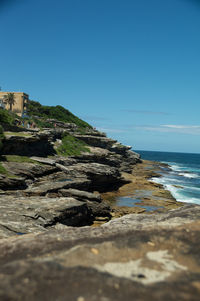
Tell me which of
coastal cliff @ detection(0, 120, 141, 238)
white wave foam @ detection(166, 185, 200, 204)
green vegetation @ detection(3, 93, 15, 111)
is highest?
green vegetation @ detection(3, 93, 15, 111)

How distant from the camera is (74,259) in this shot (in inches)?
163

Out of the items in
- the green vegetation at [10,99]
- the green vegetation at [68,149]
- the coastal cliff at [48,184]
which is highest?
the green vegetation at [10,99]

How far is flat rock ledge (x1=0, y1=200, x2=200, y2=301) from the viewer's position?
3303mm

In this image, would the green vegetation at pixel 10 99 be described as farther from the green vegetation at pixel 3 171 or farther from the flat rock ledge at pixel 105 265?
the flat rock ledge at pixel 105 265

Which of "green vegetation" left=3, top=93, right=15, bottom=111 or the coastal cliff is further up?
"green vegetation" left=3, top=93, right=15, bottom=111

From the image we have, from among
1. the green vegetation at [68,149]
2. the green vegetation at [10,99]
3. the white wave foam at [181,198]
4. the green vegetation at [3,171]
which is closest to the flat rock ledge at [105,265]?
the green vegetation at [3,171]

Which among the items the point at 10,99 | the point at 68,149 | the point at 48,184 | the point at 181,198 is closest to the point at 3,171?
the point at 48,184

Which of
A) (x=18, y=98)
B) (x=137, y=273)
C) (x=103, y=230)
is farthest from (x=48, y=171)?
(x=18, y=98)

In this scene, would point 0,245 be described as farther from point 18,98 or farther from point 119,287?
point 18,98

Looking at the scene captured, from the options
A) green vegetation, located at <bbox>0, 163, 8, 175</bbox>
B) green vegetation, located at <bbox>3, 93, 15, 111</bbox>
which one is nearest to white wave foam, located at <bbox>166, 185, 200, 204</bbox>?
green vegetation, located at <bbox>0, 163, 8, 175</bbox>

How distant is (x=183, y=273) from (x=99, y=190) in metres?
37.0

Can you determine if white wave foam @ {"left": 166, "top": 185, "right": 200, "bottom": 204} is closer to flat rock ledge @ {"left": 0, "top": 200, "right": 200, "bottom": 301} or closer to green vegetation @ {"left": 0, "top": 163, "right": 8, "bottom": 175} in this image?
green vegetation @ {"left": 0, "top": 163, "right": 8, "bottom": 175}

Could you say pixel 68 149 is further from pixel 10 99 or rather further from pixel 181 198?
pixel 10 99

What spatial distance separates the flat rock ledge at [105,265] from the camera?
3.30 m
